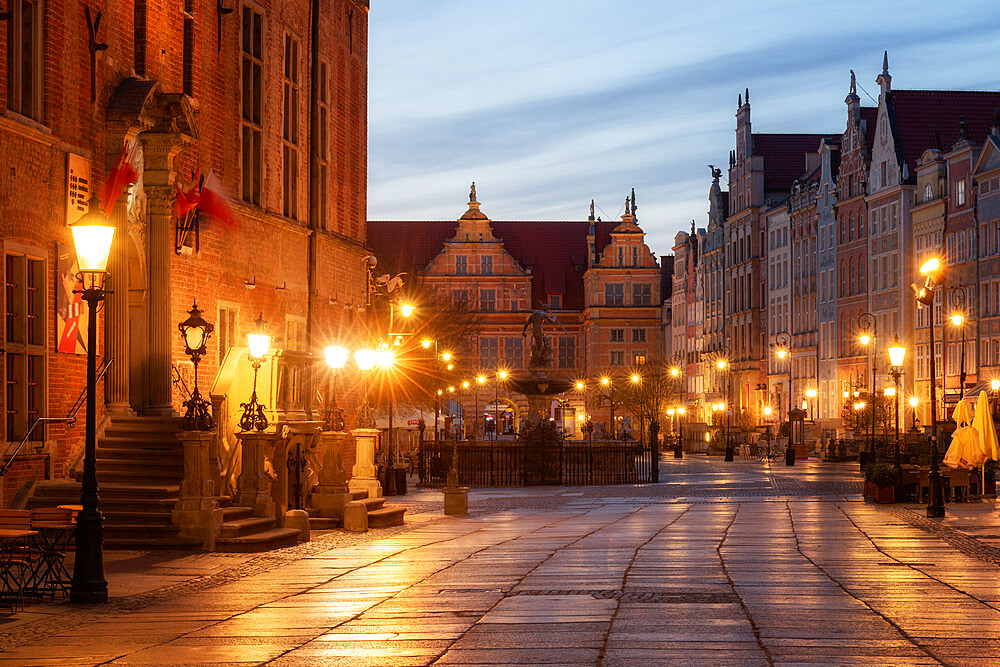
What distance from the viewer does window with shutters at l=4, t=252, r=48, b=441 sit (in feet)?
67.0

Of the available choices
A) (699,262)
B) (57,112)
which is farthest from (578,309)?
(57,112)

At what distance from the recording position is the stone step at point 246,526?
2152 centimetres

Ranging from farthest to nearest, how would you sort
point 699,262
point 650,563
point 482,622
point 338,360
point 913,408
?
point 699,262 → point 913,408 → point 338,360 → point 650,563 → point 482,622

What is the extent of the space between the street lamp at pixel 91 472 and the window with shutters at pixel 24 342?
14.7ft

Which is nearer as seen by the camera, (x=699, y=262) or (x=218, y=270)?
(x=218, y=270)

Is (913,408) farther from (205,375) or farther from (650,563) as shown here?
(650,563)

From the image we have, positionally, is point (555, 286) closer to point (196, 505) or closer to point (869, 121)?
point (869, 121)

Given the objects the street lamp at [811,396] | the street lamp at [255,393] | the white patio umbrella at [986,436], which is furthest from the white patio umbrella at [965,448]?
the street lamp at [811,396]

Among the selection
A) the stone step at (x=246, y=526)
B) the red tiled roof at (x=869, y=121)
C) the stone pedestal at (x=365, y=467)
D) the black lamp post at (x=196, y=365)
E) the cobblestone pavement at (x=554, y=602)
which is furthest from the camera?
the red tiled roof at (x=869, y=121)

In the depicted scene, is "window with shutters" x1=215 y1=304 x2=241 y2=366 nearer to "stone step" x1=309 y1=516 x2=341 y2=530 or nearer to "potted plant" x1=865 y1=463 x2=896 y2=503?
"stone step" x1=309 y1=516 x2=341 y2=530

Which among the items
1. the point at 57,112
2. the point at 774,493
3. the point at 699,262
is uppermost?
the point at 699,262

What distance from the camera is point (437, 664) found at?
36.7 ft

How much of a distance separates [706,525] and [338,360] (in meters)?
7.19

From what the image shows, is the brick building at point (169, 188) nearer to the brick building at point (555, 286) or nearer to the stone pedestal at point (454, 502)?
the stone pedestal at point (454, 502)
